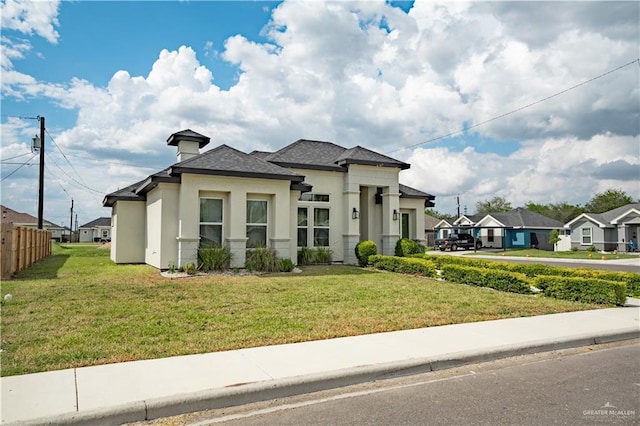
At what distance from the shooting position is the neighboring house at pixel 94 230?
8331 cm

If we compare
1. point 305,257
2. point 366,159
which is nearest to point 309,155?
point 366,159

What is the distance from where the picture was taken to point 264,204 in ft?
52.6

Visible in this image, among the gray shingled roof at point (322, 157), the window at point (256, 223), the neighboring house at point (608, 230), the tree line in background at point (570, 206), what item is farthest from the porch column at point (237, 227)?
the tree line in background at point (570, 206)

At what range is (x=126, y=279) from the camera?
13.0 meters

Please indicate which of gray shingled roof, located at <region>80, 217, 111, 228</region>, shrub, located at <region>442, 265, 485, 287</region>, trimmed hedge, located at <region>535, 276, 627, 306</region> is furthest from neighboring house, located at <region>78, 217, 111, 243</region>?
trimmed hedge, located at <region>535, 276, 627, 306</region>

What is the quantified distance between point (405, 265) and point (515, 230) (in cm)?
3458

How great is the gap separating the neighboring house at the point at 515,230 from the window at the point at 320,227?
94.7ft

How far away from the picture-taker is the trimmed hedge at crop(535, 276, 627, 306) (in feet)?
33.0

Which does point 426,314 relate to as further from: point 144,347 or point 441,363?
point 144,347

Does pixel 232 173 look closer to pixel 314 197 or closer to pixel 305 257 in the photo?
pixel 314 197

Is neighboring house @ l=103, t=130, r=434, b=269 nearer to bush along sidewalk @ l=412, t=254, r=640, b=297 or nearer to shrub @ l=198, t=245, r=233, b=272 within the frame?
shrub @ l=198, t=245, r=233, b=272

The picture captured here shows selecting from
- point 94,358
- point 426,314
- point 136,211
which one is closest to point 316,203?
point 136,211

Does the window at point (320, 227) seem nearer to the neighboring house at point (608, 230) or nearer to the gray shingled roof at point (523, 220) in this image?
the neighboring house at point (608, 230)

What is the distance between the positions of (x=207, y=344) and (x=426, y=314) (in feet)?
14.0
